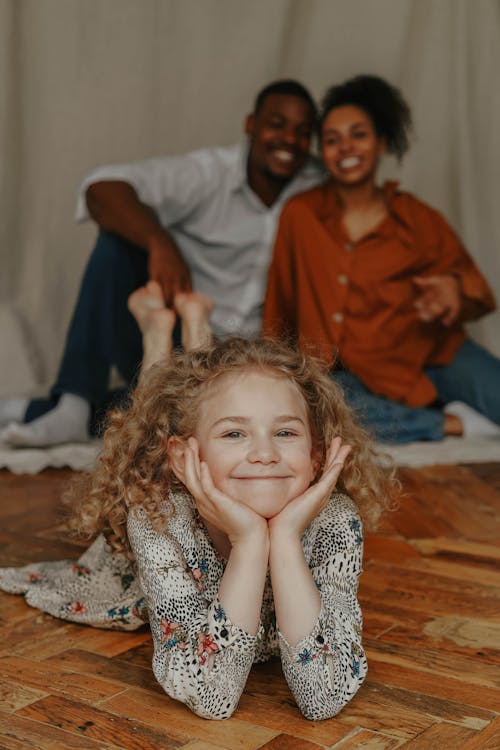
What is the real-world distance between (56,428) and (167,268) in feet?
1.70

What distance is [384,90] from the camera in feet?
10.4

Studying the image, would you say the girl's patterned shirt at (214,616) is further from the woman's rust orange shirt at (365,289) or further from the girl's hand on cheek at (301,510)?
the woman's rust orange shirt at (365,289)

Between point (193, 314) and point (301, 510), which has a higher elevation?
point (301, 510)

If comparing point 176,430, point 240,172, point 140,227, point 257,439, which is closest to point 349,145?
point 240,172

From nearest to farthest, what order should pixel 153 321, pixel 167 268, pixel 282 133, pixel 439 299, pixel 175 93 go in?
pixel 153 321 → pixel 167 268 → pixel 439 299 → pixel 282 133 → pixel 175 93

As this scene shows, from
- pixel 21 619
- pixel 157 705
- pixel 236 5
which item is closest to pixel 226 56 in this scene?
pixel 236 5

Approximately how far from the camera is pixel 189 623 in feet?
4.06

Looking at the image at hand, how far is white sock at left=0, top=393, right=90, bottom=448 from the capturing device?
2.71m

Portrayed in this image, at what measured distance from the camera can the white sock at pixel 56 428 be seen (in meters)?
2.71

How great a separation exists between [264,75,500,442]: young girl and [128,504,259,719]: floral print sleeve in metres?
1.66

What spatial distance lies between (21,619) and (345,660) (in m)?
0.53

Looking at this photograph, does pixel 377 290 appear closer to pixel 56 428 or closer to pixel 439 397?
pixel 439 397

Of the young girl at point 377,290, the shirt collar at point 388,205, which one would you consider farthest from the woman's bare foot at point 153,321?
the shirt collar at point 388,205

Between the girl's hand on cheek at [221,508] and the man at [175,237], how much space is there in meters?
1.47
